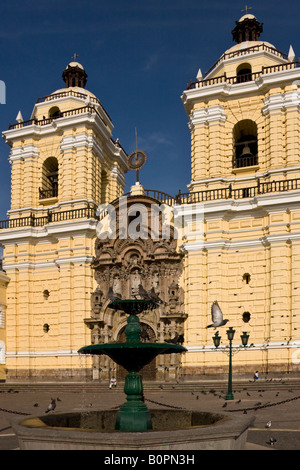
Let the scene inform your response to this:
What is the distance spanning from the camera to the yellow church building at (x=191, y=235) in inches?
1010

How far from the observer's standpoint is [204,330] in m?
26.4

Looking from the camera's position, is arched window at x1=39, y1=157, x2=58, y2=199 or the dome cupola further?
the dome cupola

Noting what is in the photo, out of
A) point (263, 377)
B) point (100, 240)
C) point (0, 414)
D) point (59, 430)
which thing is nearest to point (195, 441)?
point (59, 430)

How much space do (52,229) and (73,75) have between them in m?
11.5

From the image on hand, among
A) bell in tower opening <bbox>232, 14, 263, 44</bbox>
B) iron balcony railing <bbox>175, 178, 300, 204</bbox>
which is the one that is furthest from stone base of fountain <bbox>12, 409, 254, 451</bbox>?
bell in tower opening <bbox>232, 14, 263, 44</bbox>

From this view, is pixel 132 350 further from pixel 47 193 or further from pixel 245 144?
pixel 47 193

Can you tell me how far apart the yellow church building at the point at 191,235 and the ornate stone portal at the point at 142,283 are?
8 centimetres

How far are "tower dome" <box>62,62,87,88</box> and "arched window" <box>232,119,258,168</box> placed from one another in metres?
11.9

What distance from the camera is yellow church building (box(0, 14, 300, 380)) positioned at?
1010 inches

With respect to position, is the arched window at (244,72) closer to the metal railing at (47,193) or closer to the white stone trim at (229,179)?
the white stone trim at (229,179)

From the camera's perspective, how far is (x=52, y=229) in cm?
3056

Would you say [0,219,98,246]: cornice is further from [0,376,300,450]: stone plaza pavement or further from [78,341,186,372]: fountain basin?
[78,341,186,372]: fountain basin

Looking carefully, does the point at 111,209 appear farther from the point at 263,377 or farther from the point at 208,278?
the point at 263,377

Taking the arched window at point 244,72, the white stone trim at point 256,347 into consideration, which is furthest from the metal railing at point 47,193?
the white stone trim at point 256,347
